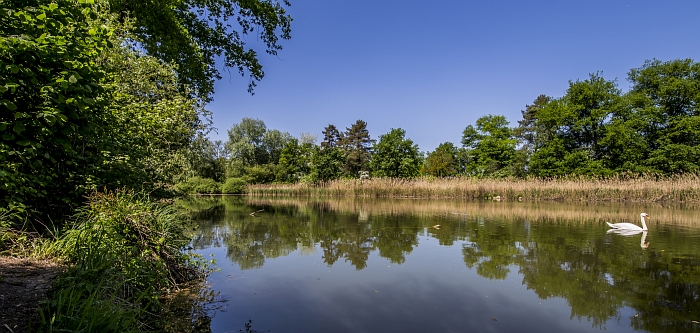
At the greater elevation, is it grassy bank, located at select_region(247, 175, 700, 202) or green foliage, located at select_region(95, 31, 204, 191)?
green foliage, located at select_region(95, 31, 204, 191)

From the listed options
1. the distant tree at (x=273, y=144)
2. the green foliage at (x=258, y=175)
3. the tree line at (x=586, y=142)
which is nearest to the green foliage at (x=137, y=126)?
the tree line at (x=586, y=142)

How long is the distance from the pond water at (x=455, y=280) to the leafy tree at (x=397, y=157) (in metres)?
21.9

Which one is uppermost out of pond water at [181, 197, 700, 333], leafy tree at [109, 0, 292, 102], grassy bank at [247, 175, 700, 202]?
leafy tree at [109, 0, 292, 102]

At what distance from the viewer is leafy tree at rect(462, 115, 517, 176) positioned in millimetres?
34281

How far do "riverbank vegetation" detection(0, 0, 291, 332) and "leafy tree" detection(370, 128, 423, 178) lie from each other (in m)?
24.8

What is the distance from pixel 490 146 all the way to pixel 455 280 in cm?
3250

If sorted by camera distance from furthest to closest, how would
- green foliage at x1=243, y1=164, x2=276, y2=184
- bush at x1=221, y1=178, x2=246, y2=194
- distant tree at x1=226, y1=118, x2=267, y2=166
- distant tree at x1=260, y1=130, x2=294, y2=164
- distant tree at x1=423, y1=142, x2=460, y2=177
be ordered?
distant tree at x1=260, y1=130, x2=294, y2=164 → distant tree at x1=226, y1=118, x2=267, y2=166 → distant tree at x1=423, y1=142, x2=460, y2=177 → green foliage at x1=243, y1=164, x2=276, y2=184 → bush at x1=221, y1=178, x2=246, y2=194

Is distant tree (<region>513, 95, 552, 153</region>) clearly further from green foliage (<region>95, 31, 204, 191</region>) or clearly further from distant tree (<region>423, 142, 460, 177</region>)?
green foliage (<region>95, 31, 204, 191</region>)

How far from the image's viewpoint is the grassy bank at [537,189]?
60.7ft

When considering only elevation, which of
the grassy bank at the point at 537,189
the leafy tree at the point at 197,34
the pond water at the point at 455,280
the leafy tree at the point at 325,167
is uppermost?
the leafy tree at the point at 197,34

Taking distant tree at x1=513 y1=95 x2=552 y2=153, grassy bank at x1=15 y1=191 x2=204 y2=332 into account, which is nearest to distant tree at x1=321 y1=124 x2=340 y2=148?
distant tree at x1=513 y1=95 x2=552 y2=153

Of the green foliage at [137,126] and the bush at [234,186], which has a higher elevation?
the green foliage at [137,126]

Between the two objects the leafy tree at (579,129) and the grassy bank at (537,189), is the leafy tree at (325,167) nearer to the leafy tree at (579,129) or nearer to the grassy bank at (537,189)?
the grassy bank at (537,189)

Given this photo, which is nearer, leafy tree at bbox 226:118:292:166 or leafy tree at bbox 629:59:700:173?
leafy tree at bbox 629:59:700:173
